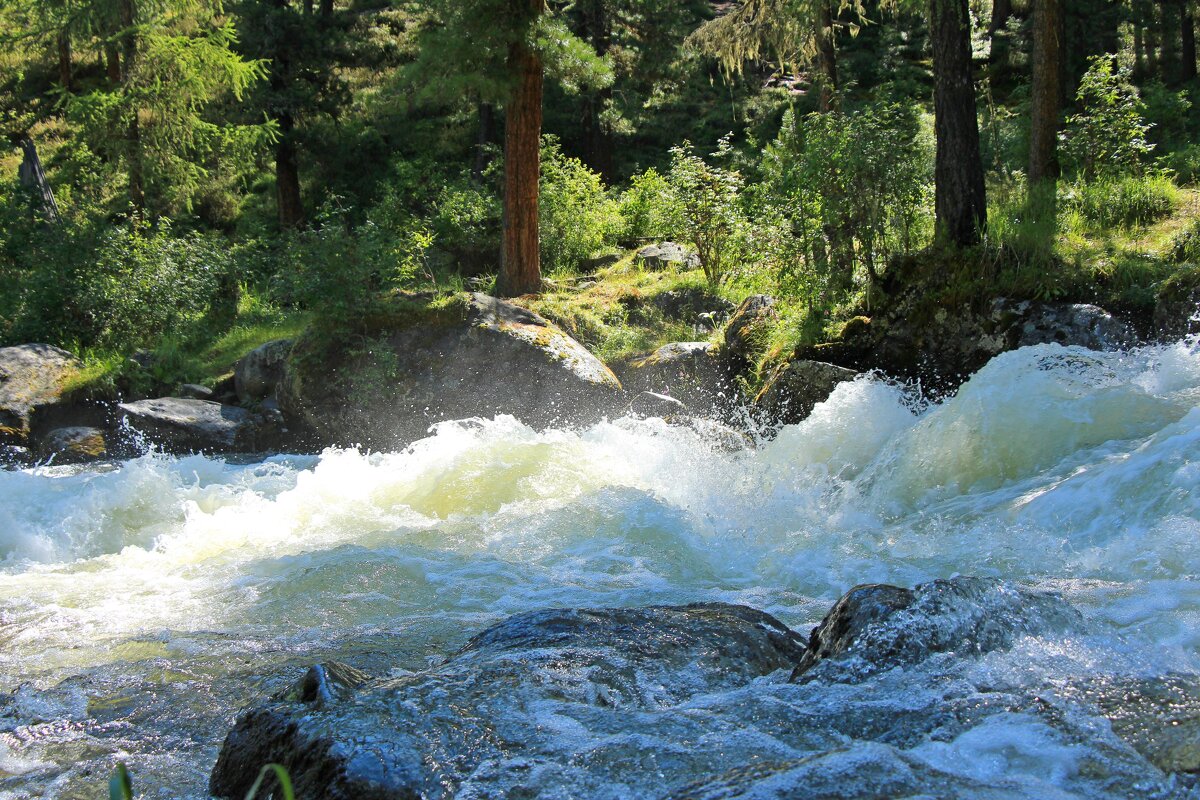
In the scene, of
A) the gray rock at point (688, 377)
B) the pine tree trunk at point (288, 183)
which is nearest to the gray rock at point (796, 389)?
the gray rock at point (688, 377)

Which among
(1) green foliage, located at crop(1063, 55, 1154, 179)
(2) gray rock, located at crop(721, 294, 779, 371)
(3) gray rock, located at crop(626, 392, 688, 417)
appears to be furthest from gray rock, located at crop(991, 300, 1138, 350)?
(3) gray rock, located at crop(626, 392, 688, 417)

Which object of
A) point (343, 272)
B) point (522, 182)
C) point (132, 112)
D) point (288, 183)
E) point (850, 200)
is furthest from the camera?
point (288, 183)

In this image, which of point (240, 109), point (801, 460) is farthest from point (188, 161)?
point (801, 460)

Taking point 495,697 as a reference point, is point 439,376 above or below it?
above

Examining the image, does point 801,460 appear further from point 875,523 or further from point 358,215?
point 358,215

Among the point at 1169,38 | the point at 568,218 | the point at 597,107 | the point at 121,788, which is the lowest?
the point at 121,788

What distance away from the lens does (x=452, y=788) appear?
313 centimetres

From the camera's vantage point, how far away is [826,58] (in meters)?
15.2

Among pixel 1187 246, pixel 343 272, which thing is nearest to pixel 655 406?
pixel 343 272

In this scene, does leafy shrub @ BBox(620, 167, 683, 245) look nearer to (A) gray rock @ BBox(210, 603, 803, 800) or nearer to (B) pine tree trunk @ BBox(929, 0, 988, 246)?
(B) pine tree trunk @ BBox(929, 0, 988, 246)

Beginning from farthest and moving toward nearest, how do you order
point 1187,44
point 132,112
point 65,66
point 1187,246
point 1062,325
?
point 65,66
point 1187,44
point 132,112
point 1187,246
point 1062,325

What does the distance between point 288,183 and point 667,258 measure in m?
10.7

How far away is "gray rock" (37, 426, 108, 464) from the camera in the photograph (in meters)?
13.4

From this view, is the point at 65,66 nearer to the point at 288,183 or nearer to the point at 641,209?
the point at 288,183
